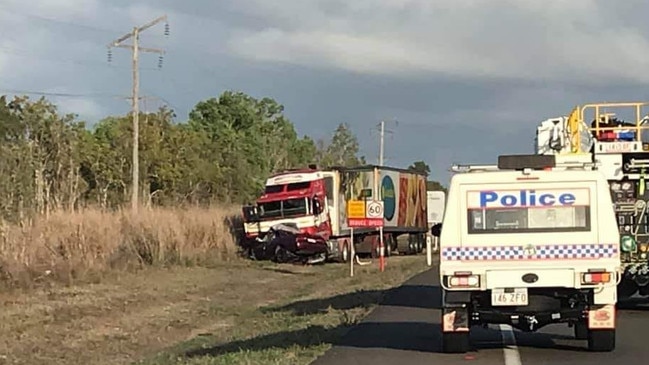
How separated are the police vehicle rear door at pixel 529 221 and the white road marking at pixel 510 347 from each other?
3.93 ft

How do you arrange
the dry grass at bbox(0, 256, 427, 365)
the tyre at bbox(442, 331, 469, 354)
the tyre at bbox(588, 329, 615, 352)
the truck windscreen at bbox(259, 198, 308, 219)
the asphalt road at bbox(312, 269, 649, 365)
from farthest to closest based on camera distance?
the truck windscreen at bbox(259, 198, 308, 219) < the dry grass at bbox(0, 256, 427, 365) < the tyre at bbox(442, 331, 469, 354) < the tyre at bbox(588, 329, 615, 352) < the asphalt road at bbox(312, 269, 649, 365)

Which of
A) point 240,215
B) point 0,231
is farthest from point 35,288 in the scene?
point 240,215

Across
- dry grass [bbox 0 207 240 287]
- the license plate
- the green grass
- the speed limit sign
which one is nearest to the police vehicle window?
the license plate

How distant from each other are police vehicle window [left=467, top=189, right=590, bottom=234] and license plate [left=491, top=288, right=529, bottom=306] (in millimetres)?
729

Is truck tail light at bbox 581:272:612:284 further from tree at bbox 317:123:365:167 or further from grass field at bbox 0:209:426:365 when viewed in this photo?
tree at bbox 317:123:365:167

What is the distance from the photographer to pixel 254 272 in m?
41.3

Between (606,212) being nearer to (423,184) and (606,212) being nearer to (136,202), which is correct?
(136,202)

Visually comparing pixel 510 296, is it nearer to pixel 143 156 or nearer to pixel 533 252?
pixel 533 252

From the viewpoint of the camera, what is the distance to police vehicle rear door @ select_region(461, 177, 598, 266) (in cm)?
1448

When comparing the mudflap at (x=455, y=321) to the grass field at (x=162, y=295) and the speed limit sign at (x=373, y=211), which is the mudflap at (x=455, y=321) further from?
the speed limit sign at (x=373, y=211)

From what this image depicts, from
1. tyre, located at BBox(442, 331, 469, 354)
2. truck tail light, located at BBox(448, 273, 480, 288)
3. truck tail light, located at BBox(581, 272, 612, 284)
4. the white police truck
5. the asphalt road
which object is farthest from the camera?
tyre, located at BBox(442, 331, 469, 354)

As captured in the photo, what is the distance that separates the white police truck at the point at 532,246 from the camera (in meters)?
14.4

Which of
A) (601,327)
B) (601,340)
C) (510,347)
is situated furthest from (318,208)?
(601,327)

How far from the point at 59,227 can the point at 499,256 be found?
20.5 m
